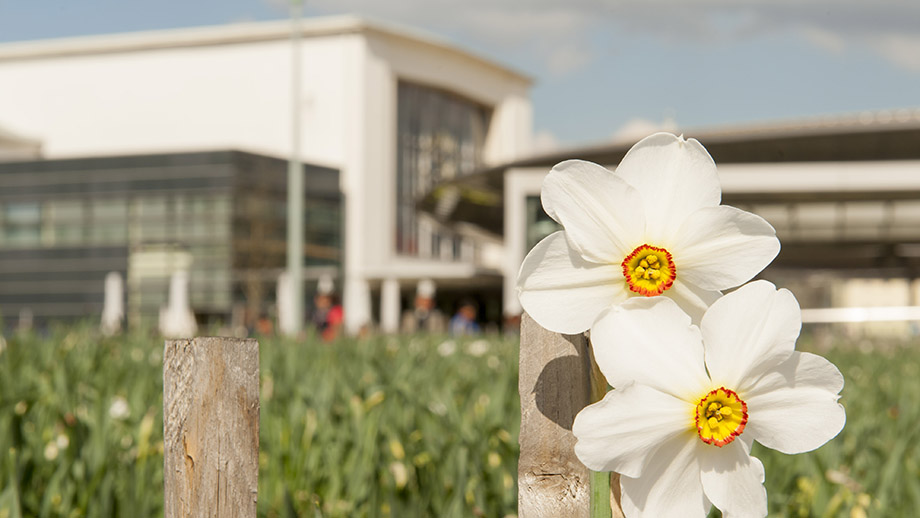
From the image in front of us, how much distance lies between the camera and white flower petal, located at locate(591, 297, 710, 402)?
3.33 ft

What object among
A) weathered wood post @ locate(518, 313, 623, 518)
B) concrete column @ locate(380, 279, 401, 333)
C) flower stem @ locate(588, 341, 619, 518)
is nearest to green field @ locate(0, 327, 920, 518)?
weathered wood post @ locate(518, 313, 623, 518)

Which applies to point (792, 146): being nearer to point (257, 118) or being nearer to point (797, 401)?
point (797, 401)

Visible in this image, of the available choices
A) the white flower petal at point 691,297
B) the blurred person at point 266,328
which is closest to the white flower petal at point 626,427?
the white flower petal at point 691,297

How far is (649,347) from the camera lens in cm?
102

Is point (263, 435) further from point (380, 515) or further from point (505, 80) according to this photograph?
point (505, 80)

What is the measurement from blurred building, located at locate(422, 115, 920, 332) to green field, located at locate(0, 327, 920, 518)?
1608 cm

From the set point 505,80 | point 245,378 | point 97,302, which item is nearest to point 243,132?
point 97,302

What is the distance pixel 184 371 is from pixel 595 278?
0.56 meters

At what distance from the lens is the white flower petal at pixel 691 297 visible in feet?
3.52

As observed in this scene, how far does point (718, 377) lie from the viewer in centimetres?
103

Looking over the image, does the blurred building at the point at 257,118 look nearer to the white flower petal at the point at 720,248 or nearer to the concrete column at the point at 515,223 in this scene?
the concrete column at the point at 515,223

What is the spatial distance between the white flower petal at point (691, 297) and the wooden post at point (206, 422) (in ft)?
1.82

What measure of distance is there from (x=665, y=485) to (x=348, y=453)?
8.00ft

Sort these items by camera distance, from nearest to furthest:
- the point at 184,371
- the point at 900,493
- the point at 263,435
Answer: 1. the point at 184,371
2. the point at 900,493
3. the point at 263,435
